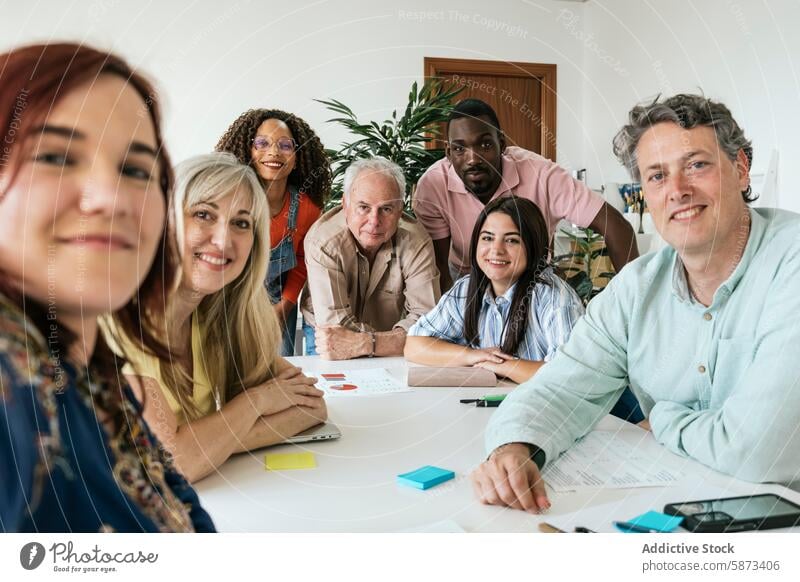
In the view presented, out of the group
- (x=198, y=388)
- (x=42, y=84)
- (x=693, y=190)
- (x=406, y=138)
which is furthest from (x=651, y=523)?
(x=406, y=138)

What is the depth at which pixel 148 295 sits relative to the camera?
587 mm

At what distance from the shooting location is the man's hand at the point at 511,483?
1.95ft

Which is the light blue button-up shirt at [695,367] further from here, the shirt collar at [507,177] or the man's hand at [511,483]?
the shirt collar at [507,177]

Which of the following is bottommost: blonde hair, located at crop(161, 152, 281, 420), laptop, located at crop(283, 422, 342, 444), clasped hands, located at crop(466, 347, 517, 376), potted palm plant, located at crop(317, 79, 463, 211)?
laptop, located at crop(283, 422, 342, 444)

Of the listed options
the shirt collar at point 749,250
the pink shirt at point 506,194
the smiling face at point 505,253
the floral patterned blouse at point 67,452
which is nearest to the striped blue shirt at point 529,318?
the smiling face at point 505,253

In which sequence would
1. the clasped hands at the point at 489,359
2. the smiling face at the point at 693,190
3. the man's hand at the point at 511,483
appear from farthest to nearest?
1. the clasped hands at the point at 489,359
2. the smiling face at the point at 693,190
3. the man's hand at the point at 511,483

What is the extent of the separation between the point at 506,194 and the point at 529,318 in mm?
270

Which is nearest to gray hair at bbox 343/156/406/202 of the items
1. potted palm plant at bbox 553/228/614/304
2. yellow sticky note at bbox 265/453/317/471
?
potted palm plant at bbox 553/228/614/304

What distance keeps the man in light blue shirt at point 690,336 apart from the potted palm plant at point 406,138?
572mm

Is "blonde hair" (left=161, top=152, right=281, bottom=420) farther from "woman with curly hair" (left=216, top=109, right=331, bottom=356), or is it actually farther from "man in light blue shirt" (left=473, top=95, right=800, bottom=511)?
"man in light blue shirt" (left=473, top=95, right=800, bottom=511)

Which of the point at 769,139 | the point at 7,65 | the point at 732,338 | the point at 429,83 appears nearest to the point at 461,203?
the point at 429,83

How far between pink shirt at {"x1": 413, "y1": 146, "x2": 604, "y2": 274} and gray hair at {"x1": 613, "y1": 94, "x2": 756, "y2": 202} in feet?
1.62

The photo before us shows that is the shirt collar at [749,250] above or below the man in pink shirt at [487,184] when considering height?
below

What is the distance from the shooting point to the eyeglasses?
0.87 metres
